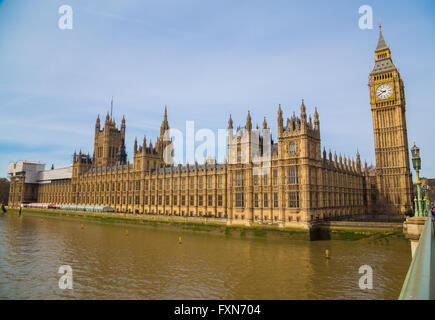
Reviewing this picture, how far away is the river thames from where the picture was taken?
23.9m

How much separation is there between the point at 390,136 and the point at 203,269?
251ft

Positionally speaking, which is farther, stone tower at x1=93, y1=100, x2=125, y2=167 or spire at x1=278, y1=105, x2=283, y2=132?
stone tower at x1=93, y1=100, x2=125, y2=167

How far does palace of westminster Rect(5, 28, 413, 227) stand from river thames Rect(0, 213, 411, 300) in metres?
10.7

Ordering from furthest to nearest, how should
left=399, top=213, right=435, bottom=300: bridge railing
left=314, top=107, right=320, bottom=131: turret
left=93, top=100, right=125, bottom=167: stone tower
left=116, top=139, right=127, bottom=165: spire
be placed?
left=93, top=100, right=125, bottom=167: stone tower
left=116, top=139, right=127, bottom=165: spire
left=314, top=107, right=320, bottom=131: turret
left=399, top=213, right=435, bottom=300: bridge railing

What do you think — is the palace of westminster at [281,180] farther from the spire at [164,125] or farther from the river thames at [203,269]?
the river thames at [203,269]

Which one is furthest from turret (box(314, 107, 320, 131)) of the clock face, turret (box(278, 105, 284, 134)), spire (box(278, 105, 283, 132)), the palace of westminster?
the clock face

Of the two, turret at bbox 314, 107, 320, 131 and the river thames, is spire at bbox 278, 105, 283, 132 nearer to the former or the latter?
turret at bbox 314, 107, 320, 131

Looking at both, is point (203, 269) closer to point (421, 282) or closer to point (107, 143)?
point (421, 282)

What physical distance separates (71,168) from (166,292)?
130 meters

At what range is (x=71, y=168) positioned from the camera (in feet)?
446

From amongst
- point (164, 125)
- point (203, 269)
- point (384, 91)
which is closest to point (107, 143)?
point (164, 125)

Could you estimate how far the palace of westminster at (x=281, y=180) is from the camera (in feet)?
179

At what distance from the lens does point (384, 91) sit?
84562 millimetres
